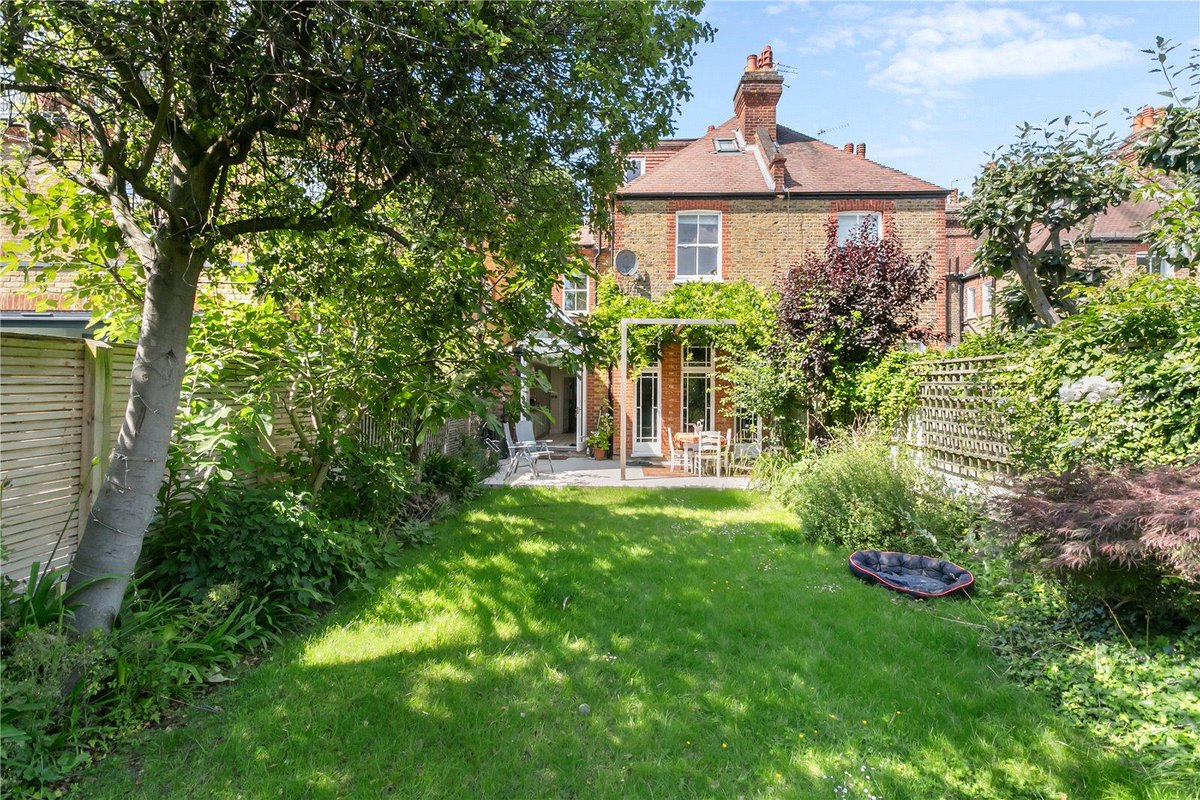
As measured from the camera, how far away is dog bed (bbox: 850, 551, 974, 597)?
15.2 feet

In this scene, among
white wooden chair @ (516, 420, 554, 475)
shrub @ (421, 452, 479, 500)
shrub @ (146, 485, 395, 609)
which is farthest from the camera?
white wooden chair @ (516, 420, 554, 475)

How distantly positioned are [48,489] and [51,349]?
2.60 ft

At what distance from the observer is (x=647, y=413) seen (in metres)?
14.6

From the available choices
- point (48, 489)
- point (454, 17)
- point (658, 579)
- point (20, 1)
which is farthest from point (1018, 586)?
point (20, 1)

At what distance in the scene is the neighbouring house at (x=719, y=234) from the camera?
14.0 m

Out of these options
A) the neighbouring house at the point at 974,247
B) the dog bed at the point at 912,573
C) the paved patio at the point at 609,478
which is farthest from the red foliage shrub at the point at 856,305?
the dog bed at the point at 912,573

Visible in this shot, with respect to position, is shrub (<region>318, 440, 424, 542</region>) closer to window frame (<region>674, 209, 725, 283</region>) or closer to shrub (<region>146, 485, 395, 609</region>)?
shrub (<region>146, 485, 395, 609</region>)

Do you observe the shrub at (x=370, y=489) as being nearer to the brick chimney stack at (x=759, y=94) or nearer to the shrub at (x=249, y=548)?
the shrub at (x=249, y=548)

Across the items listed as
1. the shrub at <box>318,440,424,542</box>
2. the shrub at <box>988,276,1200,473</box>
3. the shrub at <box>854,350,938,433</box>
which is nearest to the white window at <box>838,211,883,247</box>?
the shrub at <box>854,350,938,433</box>

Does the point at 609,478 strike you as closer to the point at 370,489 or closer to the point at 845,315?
the point at 845,315

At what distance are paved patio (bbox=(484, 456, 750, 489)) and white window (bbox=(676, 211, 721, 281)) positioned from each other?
5.17m

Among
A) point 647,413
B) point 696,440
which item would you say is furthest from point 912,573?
point 647,413

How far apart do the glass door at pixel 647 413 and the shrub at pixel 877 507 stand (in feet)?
25.9

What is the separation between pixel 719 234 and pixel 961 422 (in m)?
8.66
